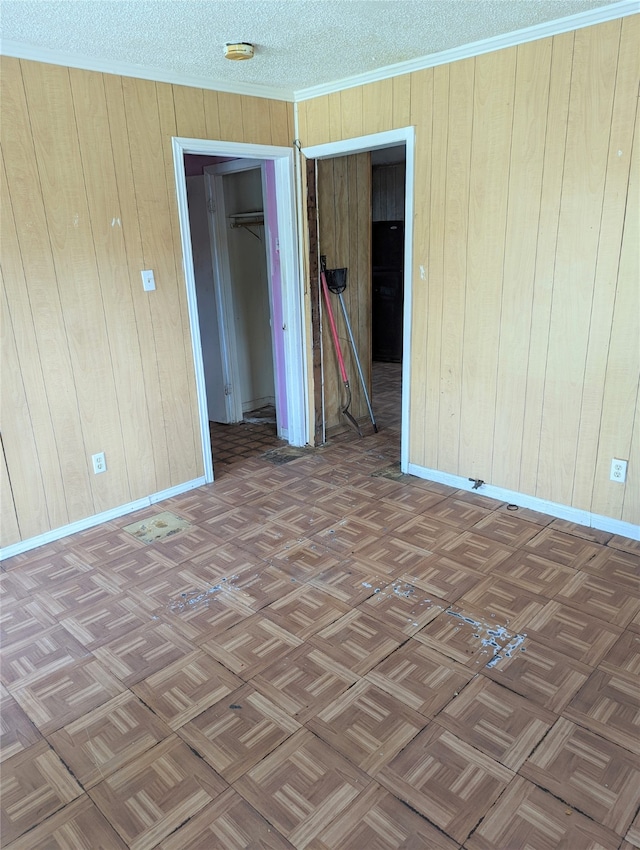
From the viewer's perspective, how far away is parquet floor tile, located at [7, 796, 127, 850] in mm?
1481

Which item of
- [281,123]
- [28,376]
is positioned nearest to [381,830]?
[28,376]

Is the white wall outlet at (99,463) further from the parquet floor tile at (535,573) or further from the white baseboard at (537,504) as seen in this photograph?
the parquet floor tile at (535,573)

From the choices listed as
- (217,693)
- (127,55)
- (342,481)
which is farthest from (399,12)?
(217,693)

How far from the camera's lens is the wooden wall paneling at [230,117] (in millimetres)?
3330

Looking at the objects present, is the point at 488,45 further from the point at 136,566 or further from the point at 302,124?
the point at 136,566

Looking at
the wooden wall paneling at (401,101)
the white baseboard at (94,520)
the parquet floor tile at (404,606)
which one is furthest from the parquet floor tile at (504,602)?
the wooden wall paneling at (401,101)

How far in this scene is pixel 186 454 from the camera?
3.56m

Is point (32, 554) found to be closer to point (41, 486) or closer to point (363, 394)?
point (41, 486)

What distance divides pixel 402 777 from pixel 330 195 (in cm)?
359

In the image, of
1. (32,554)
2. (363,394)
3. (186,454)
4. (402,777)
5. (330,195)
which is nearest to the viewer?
(402,777)

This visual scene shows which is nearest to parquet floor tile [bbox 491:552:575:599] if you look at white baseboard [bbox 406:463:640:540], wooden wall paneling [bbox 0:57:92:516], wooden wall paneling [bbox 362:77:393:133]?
white baseboard [bbox 406:463:640:540]

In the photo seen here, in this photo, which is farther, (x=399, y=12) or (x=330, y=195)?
(x=330, y=195)

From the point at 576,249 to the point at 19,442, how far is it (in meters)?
2.85

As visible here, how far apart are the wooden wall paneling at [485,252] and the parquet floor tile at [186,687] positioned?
1955 millimetres
